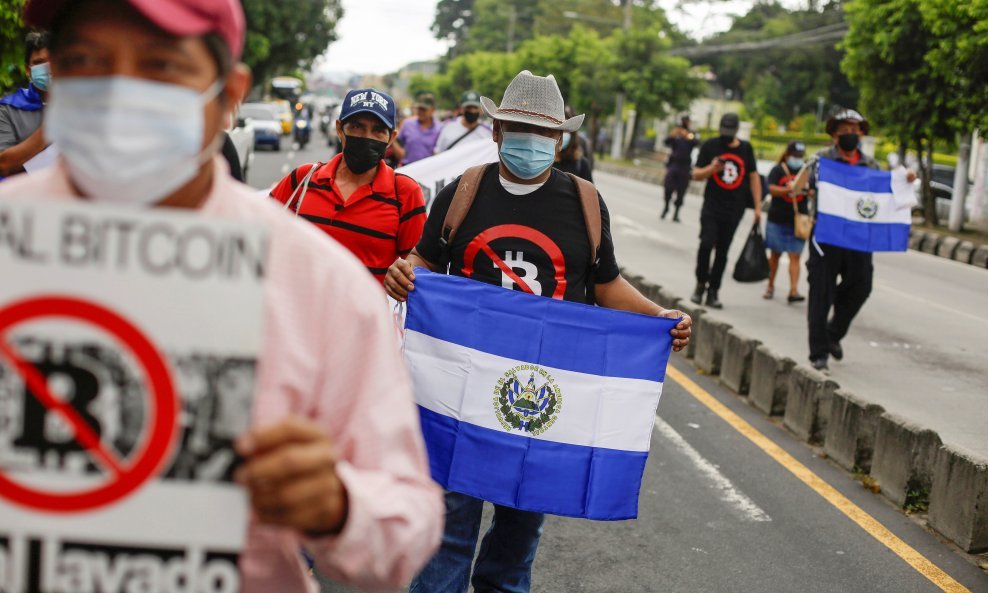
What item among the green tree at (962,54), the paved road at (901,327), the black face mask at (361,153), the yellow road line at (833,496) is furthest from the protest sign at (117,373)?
the green tree at (962,54)

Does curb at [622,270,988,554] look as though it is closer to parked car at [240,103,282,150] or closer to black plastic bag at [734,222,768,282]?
black plastic bag at [734,222,768,282]

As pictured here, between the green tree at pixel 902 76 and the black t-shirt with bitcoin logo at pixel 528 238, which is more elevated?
the green tree at pixel 902 76

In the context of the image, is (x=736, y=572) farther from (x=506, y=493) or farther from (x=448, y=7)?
(x=448, y=7)

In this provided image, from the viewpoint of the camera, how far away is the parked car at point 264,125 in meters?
37.8

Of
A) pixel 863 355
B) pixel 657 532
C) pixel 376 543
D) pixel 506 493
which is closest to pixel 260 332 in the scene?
pixel 376 543

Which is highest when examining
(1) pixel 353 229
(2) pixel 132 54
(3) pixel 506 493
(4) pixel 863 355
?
(2) pixel 132 54

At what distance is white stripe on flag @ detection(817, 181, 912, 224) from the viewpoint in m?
9.13

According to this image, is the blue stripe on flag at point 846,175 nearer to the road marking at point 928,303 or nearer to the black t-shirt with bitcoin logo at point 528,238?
the road marking at point 928,303

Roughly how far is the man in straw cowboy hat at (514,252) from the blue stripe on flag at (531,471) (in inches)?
2.3

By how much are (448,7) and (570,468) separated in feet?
525

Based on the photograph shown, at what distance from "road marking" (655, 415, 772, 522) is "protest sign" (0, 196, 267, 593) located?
4773 mm

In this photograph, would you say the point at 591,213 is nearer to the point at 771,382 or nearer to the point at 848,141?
the point at 771,382

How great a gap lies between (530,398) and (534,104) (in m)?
1.09

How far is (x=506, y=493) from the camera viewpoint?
3.97 metres
